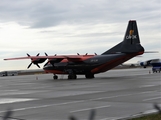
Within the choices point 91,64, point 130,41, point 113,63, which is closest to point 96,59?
point 91,64

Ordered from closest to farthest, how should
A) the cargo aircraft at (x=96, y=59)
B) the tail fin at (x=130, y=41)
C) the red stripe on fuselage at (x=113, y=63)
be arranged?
the tail fin at (x=130, y=41) < the cargo aircraft at (x=96, y=59) < the red stripe on fuselage at (x=113, y=63)

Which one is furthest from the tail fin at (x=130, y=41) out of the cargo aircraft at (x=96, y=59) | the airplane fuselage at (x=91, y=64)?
the airplane fuselage at (x=91, y=64)

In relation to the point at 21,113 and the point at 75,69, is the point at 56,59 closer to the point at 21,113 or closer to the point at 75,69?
the point at 75,69

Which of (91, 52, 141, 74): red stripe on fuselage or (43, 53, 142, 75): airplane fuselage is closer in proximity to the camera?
(91, 52, 141, 74): red stripe on fuselage

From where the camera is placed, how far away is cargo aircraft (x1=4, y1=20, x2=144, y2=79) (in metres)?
42.0

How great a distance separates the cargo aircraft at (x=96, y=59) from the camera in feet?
138

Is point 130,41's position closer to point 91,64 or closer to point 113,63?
point 113,63

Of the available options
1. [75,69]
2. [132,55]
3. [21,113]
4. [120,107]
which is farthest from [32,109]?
[75,69]

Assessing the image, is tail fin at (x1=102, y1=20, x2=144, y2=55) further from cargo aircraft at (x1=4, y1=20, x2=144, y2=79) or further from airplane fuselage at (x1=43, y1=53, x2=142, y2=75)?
airplane fuselage at (x1=43, y1=53, x2=142, y2=75)

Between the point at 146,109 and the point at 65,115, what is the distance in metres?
3.38

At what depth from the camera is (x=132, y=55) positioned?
4184cm

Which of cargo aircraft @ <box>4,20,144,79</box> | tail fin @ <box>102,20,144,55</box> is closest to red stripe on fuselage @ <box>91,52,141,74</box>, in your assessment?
cargo aircraft @ <box>4,20,144,79</box>

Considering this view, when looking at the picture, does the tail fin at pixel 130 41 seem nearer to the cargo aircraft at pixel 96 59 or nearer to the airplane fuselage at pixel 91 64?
the cargo aircraft at pixel 96 59

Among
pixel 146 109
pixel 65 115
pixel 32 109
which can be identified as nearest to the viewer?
pixel 65 115
